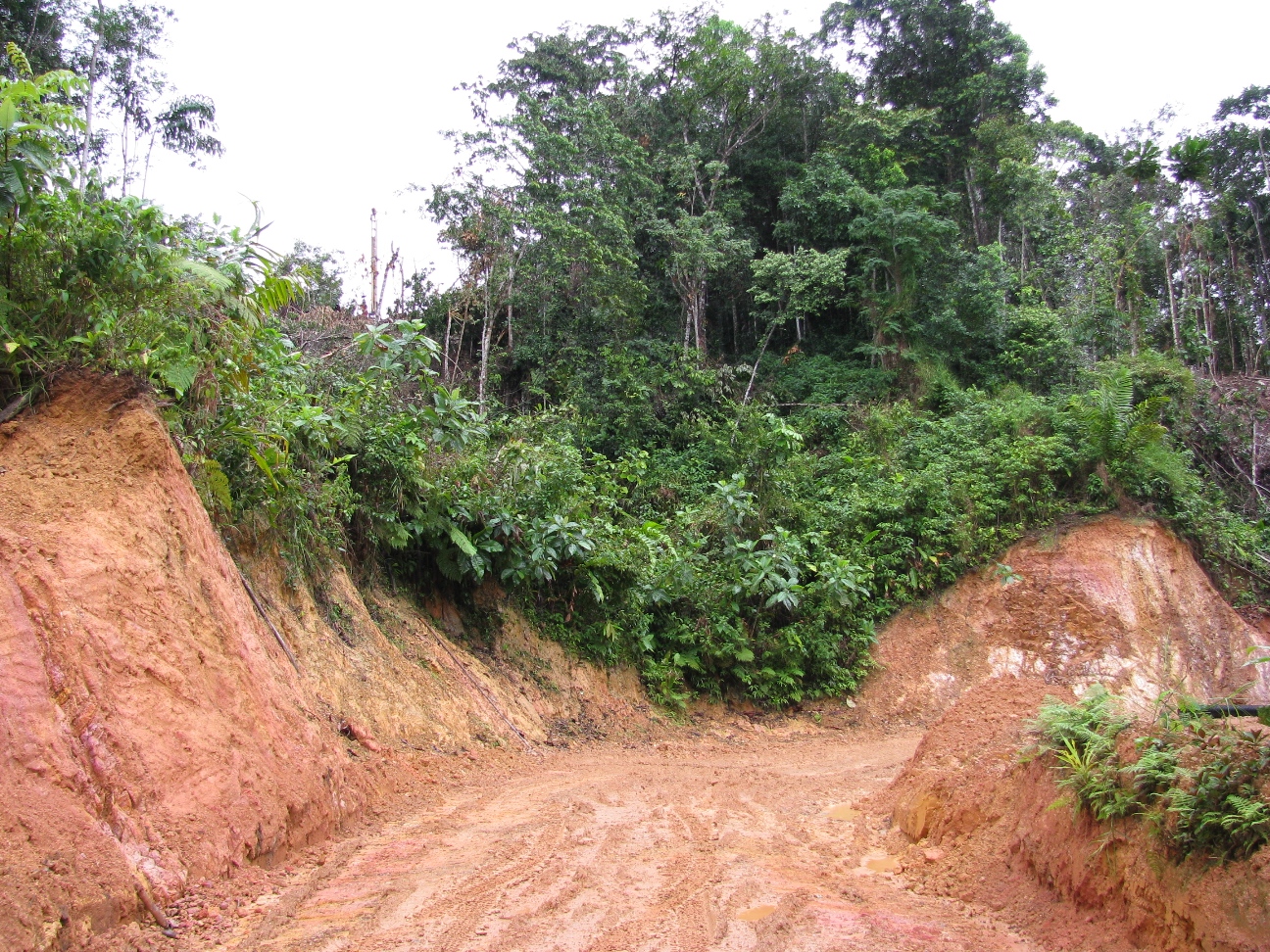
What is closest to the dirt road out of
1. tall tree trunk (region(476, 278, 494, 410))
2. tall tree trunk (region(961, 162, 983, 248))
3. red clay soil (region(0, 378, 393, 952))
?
red clay soil (region(0, 378, 393, 952))

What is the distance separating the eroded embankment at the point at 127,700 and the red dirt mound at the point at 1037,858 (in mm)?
3979

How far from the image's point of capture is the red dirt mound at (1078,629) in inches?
560

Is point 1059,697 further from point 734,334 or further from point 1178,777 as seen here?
point 734,334

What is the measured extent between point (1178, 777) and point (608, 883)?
2881 mm

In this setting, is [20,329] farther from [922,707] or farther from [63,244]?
[922,707]

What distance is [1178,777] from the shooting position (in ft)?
12.1

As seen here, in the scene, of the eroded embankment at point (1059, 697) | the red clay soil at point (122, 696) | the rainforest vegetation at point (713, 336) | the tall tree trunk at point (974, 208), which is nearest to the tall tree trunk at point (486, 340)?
the rainforest vegetation at point (713, 336)

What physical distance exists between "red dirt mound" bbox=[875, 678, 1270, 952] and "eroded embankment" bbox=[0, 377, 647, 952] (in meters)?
3.98

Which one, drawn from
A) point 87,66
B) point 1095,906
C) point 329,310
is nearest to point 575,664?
point 1095,906

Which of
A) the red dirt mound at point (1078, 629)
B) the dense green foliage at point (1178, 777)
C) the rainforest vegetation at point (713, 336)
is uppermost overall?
the rainforest vegetation at point (713, 336)

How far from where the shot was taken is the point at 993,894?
457cm

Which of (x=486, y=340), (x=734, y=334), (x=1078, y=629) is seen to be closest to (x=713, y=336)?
(x=734, y=334)

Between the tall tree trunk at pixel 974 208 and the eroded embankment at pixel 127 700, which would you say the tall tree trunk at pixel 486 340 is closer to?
the eroded embankment at pixel 127 700

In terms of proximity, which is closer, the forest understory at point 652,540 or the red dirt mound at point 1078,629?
the forest understory at point 652,540
